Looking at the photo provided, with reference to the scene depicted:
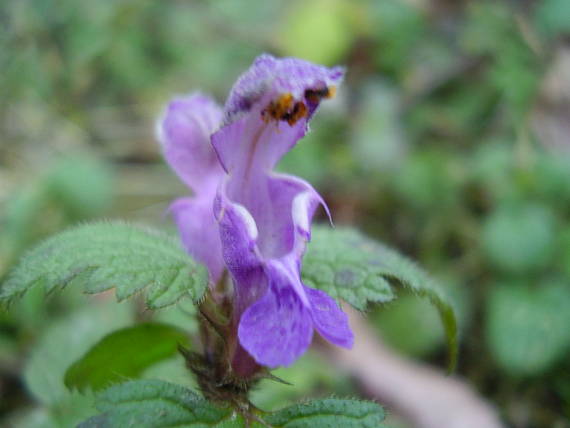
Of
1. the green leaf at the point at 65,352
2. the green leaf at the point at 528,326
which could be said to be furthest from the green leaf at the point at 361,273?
the green leaf at the point at 528,326

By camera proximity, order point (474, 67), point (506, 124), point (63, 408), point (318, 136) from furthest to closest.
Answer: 1. point (474, 67)
2. point (318, 136)
3. point (506, 124)
4. point (63, 408)

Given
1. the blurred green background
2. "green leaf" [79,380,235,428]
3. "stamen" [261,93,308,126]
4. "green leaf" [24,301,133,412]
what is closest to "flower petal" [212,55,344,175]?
"stamen" [261,93,308,126]

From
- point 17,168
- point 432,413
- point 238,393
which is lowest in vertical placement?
point 238,393

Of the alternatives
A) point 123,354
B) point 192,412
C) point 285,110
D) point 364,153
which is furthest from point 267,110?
point 364,153

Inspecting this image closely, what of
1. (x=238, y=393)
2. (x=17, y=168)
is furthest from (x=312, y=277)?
(x=17, y=168)

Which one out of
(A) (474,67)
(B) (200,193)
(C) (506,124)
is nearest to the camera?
(B) (200,193)

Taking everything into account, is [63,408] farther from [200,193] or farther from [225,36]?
[225,36]
